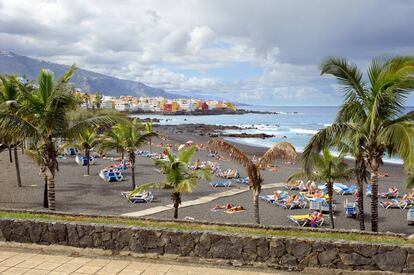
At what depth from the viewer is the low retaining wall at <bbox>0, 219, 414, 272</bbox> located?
616 centimetres

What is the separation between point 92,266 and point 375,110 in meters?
7.27

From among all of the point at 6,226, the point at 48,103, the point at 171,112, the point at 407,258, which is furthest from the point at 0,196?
the point at 171,112

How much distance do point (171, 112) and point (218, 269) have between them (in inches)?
7226

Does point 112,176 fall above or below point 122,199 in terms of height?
above

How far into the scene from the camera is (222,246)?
671 centimetres

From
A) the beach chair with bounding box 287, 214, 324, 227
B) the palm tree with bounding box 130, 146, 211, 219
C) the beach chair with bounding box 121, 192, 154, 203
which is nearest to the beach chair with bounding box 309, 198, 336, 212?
the beach chair with bounding box 287, 214, 324, 227

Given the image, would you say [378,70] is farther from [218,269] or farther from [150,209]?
[150,209]

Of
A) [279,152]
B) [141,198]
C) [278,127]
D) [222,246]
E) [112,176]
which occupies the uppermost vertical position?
[279,152]

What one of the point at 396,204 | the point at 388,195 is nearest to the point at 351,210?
the point at 396,204

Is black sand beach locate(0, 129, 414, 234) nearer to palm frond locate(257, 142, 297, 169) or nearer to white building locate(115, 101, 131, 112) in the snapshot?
palm frond locate(257, 142, 297, 169)

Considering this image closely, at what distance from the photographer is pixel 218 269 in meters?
6.43

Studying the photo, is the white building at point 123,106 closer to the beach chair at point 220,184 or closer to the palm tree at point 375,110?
the beach chair at point 220,184

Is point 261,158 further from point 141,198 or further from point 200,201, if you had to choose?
point 141,198

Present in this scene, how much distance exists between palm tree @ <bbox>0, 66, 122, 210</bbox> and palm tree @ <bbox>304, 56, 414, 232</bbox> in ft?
23.3
